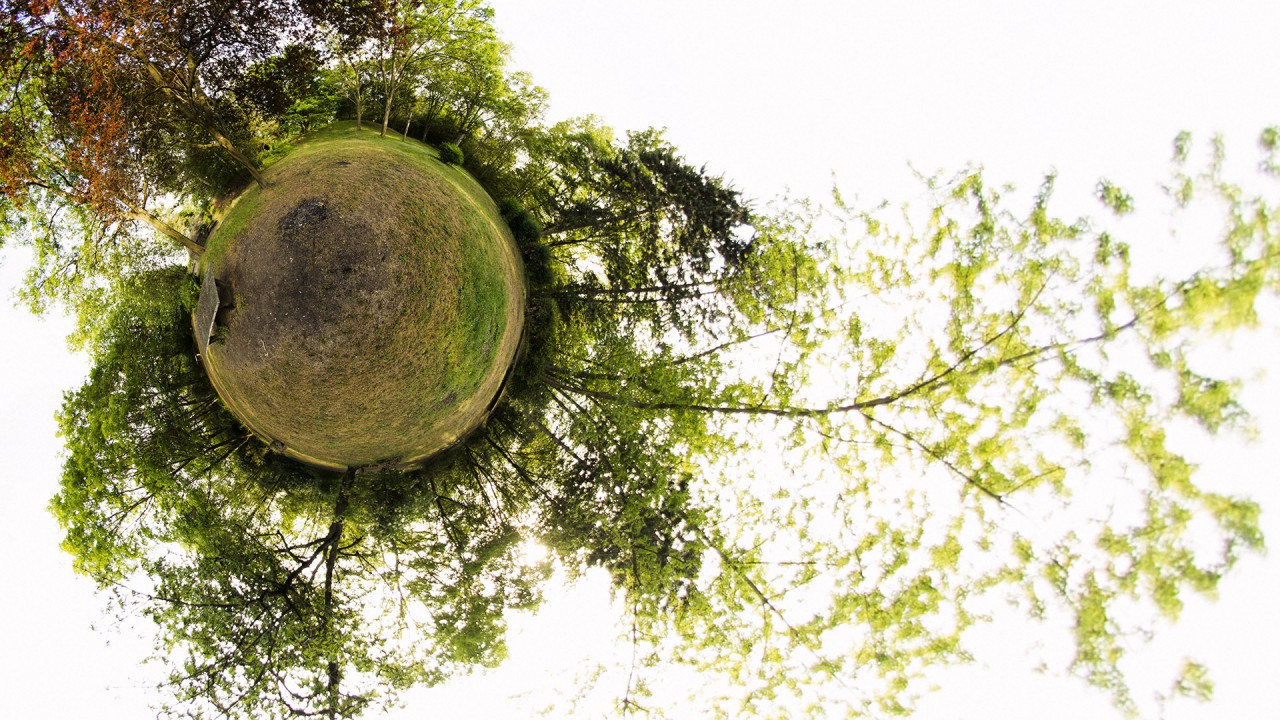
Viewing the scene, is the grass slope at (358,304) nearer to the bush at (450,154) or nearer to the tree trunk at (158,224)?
the tree trunk at (158,224)

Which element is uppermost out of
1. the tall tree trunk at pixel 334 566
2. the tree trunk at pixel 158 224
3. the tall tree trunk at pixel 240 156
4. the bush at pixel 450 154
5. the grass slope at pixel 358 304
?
the bush at pixel 450 154

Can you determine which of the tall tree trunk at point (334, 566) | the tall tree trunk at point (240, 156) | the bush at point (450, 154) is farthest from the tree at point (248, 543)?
the bush at point (450, 154)

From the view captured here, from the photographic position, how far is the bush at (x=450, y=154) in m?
9.23

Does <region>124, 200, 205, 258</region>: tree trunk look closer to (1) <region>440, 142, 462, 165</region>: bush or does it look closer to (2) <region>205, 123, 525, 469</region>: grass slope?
(2) <region>205, 123, 525, 469</region>: grass slope

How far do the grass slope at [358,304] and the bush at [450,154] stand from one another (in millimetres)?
1100

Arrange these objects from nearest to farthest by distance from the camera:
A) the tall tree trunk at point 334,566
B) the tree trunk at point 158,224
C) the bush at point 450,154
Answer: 1. the tree trunk at point 158,224
2. the tall tree trunk at point 334,566
3. the bush at point 450,154

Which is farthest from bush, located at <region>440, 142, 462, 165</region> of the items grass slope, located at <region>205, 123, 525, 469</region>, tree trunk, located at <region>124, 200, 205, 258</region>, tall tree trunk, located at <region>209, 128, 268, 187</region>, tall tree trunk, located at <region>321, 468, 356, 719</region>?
tall tree trunk, located at <region>321, 468, 356, 719</region>

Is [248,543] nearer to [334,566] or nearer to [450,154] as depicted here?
[334,566]

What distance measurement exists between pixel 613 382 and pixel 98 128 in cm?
727

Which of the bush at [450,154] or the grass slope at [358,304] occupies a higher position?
the bush at [450,154]

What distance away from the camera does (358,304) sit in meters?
6.35

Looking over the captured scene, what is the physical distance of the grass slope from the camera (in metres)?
6.34

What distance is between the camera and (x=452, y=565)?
906cm

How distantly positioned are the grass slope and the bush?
1100 millimetres
